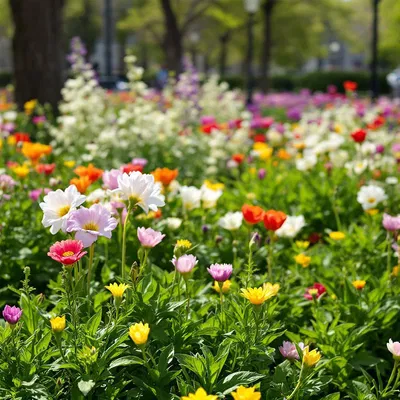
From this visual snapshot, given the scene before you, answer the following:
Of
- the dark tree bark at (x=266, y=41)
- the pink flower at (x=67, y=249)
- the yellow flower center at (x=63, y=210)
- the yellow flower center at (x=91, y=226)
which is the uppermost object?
the yellow flower center at (x=63, y=210)

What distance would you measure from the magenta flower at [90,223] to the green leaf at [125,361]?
38 centimetres

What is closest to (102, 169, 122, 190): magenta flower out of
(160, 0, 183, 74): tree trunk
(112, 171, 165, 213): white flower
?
(112, 171, 165, 213): white flower

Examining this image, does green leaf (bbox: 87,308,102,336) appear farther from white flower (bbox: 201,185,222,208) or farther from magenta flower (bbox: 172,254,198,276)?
white flower (bbox: 201,185,222,208)

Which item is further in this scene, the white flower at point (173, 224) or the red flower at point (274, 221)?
the white flower at point (173, 224)

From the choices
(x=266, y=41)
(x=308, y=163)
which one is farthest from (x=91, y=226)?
(x=266, y=41)

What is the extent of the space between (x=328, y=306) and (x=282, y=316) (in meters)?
0.24

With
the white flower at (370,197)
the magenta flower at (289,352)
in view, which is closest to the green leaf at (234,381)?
the magenta flower at (289,352)

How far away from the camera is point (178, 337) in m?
2.29

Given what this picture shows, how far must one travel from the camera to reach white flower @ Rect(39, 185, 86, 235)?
2.24 meters

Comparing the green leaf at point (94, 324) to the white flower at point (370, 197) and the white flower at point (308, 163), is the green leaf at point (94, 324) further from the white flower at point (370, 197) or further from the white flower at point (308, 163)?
the white flower at point (308, 163)

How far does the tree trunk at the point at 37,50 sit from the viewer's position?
8789 millimetres

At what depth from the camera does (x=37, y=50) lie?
8945mm

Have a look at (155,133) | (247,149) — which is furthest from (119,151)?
(247,149)

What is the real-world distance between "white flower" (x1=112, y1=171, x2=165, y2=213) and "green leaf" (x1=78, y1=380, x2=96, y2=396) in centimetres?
60
